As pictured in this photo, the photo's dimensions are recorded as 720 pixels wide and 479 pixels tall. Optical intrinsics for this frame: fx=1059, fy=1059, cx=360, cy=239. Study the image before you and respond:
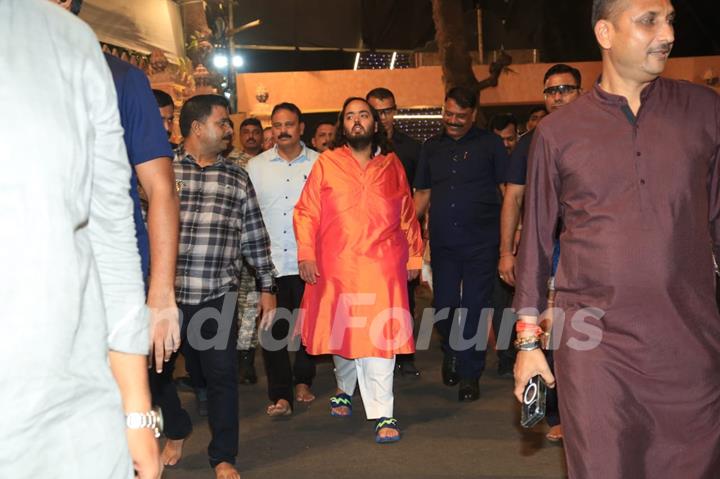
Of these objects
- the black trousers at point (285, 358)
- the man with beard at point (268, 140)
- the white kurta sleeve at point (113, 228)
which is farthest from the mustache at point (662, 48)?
the man with beard at point (268, 140)

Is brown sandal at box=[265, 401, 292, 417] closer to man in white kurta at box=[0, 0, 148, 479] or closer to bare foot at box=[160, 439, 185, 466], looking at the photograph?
bare foot at box=[160, 439, 185, 466]

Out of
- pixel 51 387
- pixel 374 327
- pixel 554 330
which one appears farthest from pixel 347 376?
pixel 51 387

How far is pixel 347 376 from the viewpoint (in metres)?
8.09

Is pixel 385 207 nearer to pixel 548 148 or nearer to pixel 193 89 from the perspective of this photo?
pixel 548 148

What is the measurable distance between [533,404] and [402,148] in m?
6.15

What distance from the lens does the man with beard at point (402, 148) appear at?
9.72m

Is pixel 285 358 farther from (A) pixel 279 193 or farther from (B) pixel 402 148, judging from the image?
(B) pixel 402 148

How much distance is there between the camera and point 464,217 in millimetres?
8820

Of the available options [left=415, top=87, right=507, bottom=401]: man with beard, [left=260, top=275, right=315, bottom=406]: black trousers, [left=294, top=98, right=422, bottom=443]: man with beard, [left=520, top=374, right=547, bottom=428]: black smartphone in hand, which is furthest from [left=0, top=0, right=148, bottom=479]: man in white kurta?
[left=415, top=87, right=507, bottom=401]: man with beard

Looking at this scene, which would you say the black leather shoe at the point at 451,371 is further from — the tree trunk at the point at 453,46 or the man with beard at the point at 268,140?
the tree trunk at the point at 453,46

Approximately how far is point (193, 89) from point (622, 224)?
37.7 feet

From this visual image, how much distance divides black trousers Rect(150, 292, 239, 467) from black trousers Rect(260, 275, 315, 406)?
170cm

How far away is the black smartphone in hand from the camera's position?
3816mm

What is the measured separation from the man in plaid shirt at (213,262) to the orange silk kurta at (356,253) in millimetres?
803
